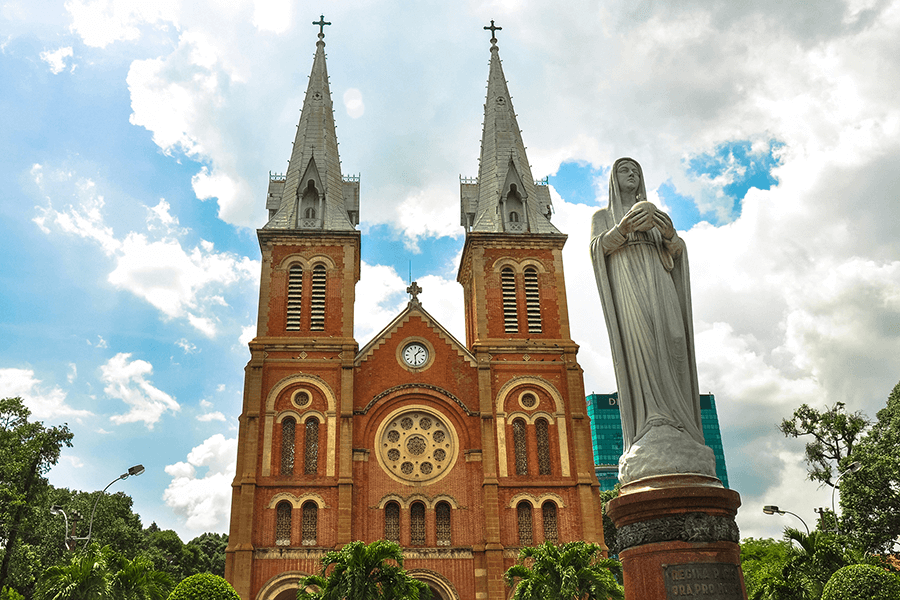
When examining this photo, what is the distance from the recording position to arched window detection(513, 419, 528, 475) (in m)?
30.8

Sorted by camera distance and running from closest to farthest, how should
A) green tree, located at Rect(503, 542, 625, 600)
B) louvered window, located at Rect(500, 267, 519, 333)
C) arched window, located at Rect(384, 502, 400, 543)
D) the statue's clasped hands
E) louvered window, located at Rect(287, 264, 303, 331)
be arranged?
the statue's clasped hands → green tree, located at Rect(503, 542, 625, 600) → arched window, located at Rect(384, 502, 400, 543) → louvered window, located at Rect(287, 264, 303, 331) → louvered window, located at Rect(500, 267, 519, 333)

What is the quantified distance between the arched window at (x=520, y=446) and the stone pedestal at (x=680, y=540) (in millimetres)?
23142

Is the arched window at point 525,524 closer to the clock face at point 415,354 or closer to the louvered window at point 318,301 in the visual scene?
the clock face at point 415,354

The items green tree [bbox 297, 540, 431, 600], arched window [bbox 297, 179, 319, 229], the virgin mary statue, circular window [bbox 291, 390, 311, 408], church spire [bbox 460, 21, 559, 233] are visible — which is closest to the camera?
the virgin mary statue

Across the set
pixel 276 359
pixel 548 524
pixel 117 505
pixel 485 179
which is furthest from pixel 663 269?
pixel 117 505

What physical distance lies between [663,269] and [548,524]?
73.9 ft

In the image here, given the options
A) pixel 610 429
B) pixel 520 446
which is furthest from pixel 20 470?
pixel 610 429

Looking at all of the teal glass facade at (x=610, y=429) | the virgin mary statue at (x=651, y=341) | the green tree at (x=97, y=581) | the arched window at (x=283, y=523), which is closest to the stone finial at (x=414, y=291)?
the arched window at (x=283, y=523)

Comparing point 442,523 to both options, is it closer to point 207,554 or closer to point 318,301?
point 318,301

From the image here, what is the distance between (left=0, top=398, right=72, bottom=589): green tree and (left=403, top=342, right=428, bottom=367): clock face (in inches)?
515

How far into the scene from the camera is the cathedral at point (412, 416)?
2866cm

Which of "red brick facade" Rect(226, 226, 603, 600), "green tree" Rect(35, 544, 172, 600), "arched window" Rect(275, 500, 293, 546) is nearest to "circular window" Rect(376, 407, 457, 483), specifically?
"red brick facade" Rect(226, 226, 603, 600)

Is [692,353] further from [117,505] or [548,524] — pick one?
[117,505]

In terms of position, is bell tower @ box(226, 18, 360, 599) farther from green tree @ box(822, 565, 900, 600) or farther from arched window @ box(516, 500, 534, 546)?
green tree @ box(822, 565, 900, 600)
